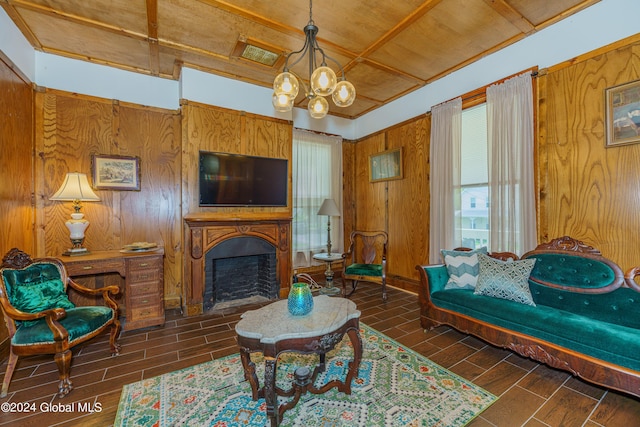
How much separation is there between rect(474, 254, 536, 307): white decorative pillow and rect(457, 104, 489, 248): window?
79 cm

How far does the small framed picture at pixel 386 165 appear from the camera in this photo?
4.53 m

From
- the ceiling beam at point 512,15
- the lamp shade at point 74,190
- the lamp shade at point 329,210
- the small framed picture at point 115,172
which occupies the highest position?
the ceiling beam at point 512,15

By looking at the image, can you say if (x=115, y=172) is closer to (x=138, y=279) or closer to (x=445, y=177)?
(x=138, y=279)

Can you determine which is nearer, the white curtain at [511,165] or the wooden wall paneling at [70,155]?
the white curtain at [511,165]

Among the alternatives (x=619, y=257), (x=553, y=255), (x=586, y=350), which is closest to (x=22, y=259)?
(x=586, y=350)

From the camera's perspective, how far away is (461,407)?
1.80 meters

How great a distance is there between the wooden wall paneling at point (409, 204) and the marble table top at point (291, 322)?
8.11 feet

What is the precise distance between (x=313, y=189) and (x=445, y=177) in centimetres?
226

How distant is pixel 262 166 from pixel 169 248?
177cm

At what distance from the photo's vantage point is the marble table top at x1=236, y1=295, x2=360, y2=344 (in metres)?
1.64

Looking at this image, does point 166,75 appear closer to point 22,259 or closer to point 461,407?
point 22,259

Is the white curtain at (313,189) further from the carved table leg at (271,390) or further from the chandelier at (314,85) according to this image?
the carved table leg at (271,390)

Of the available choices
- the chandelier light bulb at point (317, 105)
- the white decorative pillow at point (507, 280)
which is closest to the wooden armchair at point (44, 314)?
the chandelier light bulb at point (317, 105)

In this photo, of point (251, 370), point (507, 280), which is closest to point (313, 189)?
point (507, 280)
